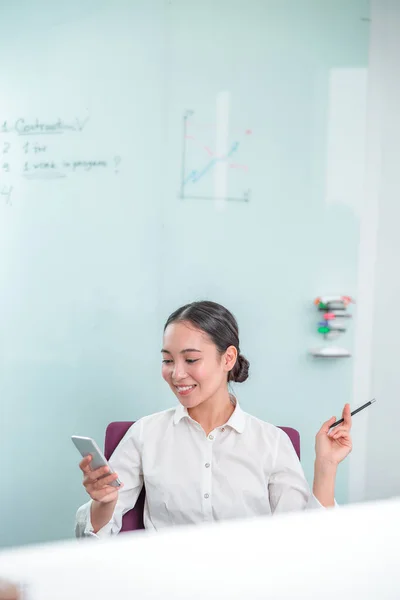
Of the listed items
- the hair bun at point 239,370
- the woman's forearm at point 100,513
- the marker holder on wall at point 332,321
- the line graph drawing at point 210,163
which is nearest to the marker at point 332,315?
the marker holder on wall at point 332,321

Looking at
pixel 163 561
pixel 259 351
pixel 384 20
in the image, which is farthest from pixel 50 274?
Result: pixel 163 561

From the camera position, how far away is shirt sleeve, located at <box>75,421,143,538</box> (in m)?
1.35

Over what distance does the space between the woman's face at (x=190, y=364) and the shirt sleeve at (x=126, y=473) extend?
0.45 ft

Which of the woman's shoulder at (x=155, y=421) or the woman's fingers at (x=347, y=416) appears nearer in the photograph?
the woman's fingers at (x=347, y=416)

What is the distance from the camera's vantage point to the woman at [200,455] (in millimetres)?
1340

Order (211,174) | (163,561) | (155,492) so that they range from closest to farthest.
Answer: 1. (163,561)
2. (155,492)
3. (211,174)

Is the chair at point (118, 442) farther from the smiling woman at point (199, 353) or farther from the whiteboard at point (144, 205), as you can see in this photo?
the whiteboard at point (144, 205)

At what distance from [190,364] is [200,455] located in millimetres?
201

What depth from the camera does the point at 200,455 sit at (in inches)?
54.9

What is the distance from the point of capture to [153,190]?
7.53ft

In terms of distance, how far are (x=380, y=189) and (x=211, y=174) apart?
0.65 meters

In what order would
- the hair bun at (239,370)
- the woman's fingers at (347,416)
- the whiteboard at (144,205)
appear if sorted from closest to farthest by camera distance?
1. the woman's fingers at (347,416)
2. the hair bun at (239,370)
3. the whiteboard at (144,205)

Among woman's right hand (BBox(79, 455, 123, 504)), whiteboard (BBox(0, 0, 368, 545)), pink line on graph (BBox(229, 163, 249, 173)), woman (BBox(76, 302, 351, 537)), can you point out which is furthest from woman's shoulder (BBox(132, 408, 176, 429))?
pink line on graph (BBox(229, 163, 249, 173))

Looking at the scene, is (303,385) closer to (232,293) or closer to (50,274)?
(232,293)
